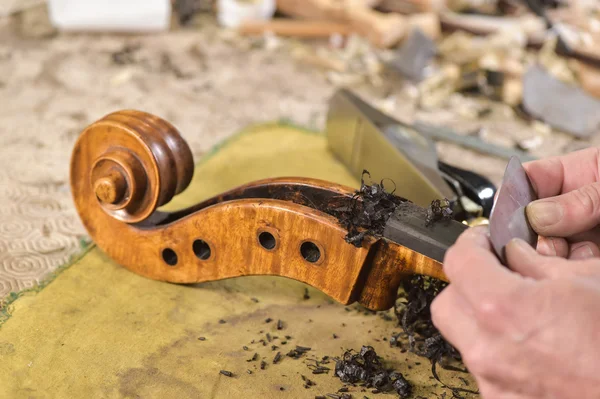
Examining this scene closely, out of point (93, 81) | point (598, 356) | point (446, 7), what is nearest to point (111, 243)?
point (598, 356)

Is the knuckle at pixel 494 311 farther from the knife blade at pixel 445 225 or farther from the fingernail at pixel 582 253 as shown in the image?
the fingernail at pixel 582 253

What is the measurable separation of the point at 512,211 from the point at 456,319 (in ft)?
0.99

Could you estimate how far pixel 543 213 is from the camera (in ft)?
3.93

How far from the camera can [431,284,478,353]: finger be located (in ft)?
3.15

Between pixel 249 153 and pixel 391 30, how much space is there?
5.42 ft

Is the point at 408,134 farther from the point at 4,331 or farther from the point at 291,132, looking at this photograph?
the point at 4,331

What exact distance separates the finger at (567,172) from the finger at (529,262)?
1.34 ft

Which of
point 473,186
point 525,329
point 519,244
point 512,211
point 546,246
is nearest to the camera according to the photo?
point 525,329

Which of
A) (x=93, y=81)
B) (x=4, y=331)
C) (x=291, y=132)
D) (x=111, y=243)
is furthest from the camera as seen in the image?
(x=93, y=81)

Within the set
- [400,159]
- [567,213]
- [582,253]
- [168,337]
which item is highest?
[567,213]

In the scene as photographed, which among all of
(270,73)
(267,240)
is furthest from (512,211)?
(270,73)

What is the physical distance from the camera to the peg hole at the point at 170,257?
159cm

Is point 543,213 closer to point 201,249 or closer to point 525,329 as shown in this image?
point 525,329

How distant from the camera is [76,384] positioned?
133 centimetres
